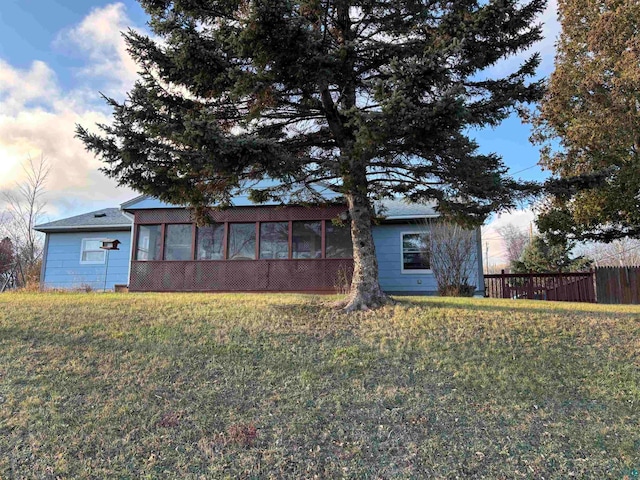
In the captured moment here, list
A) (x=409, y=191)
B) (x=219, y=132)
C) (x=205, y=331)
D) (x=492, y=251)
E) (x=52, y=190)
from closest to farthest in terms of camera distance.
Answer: (x=219, y=132) → (x=205, y=331) → (x=409, y=191) → (x=52, y=190) → (x=492, y=251)

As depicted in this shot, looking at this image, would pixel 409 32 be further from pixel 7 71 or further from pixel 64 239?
pixel 7 71

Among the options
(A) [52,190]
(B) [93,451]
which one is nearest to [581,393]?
(B) [93,451]

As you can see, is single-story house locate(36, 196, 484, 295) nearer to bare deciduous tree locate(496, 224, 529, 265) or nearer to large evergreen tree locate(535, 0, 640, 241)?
large evergreen tree locate(535, 0, 640, 241)

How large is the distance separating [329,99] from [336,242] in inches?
249

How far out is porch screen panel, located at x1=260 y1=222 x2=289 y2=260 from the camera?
1265cm

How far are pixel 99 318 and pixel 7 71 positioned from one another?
45.5ft

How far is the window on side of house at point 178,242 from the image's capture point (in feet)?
43.4

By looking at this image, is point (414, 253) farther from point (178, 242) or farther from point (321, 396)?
point (321, 396)

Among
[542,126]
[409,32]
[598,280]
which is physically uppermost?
[542,126]

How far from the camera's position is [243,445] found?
3.29 metres

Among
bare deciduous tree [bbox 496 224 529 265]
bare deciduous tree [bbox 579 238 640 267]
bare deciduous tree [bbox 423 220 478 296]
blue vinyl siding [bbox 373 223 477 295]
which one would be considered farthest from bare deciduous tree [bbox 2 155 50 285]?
bare deciduous tree [bbox 496 224 529 265]

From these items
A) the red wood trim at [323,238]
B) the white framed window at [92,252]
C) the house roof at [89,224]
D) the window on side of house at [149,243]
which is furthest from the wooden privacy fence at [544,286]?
the white framed window at [92,252]

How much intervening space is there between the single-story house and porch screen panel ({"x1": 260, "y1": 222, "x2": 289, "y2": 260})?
0.10 feet

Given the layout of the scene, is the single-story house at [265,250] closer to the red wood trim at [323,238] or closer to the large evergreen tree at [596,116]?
the red wood trim at [323,238]
